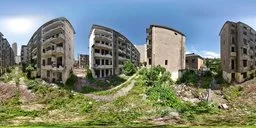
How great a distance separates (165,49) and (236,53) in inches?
428

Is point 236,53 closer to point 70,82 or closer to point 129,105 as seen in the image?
point 129,105

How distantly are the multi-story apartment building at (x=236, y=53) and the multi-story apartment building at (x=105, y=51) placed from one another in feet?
74.3

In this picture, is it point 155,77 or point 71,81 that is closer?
point 155,77

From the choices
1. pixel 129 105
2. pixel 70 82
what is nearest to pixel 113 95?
pixel 129 105

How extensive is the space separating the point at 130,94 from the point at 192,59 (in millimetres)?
35821

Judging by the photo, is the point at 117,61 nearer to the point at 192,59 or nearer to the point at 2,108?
the point at 192,59

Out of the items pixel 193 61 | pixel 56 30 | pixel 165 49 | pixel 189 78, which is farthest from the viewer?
pixel 193 61

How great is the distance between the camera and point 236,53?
5347 cm

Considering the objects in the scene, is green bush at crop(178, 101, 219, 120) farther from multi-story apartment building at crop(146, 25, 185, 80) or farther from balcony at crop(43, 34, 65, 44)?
balcony at crop(43, 34, 65, 44)

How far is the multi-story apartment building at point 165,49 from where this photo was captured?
5603cm

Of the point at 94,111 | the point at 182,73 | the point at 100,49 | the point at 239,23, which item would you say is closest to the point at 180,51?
the point at 182,73

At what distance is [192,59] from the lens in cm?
7688

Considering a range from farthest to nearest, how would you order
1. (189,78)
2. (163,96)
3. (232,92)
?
1. (189,78)
2. (232,92)
3. (163,96)

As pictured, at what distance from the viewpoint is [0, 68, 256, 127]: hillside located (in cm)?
3216
